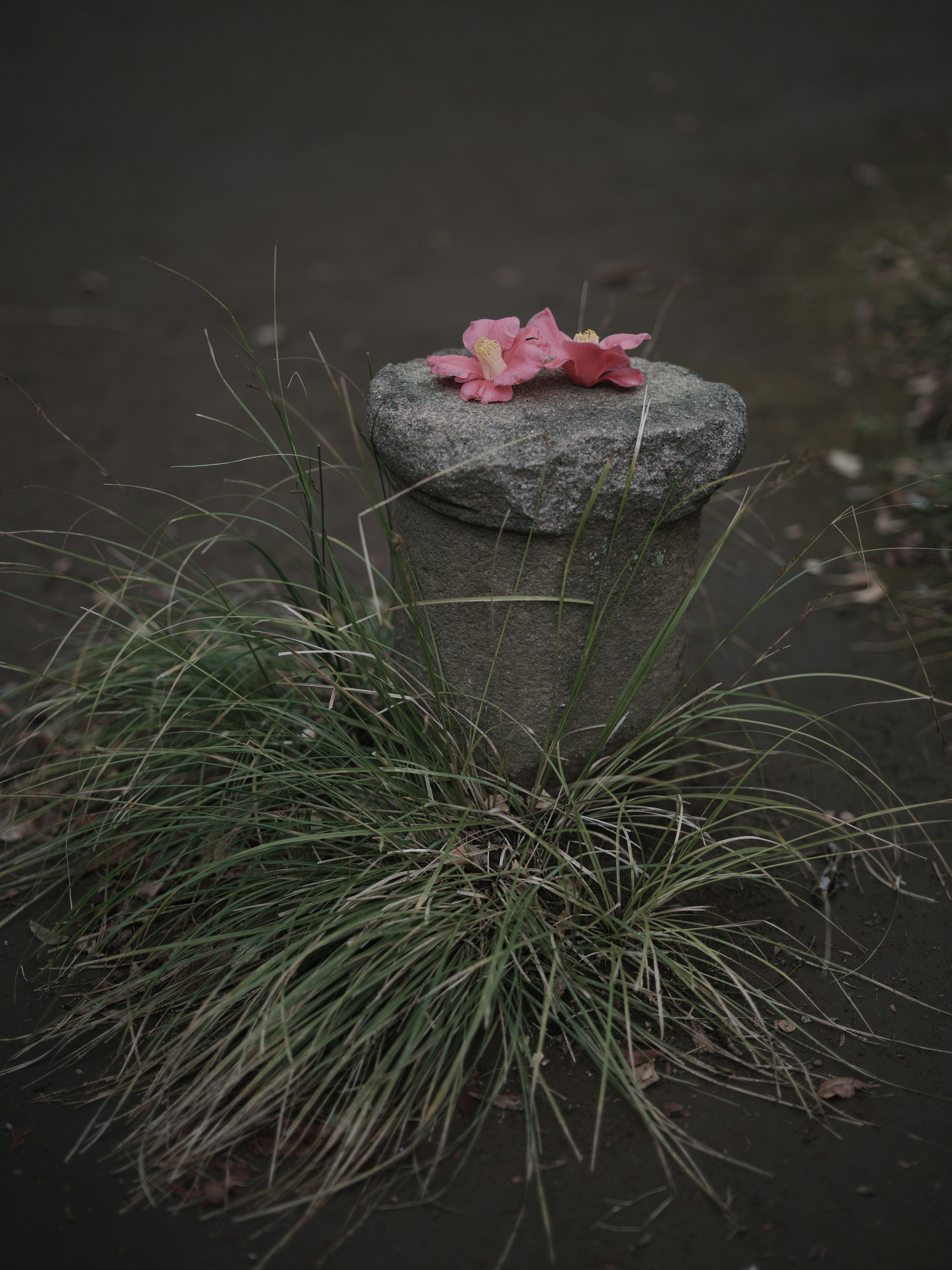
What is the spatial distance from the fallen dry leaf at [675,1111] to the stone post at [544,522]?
27.6 inches

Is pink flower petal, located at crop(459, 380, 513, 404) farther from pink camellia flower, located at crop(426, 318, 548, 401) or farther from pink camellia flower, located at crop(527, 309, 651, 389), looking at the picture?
pink camellia flower, located at crop(527, 309, 651, 389)

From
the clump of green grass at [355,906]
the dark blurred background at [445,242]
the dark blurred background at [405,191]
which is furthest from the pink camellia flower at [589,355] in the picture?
the dark blurred background at [405,191]

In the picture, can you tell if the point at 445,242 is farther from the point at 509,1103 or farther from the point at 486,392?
the point at 509,1103

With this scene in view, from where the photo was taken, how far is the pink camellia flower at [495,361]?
1904 millimetres

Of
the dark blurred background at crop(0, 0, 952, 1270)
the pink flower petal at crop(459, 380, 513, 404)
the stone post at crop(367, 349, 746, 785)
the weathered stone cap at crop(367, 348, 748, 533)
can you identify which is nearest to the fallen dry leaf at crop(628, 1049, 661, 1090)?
the dark blurred background at crop(0, 0, 952, 1270)

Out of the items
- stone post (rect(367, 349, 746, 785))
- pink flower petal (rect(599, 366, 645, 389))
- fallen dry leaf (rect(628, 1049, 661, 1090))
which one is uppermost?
pink flower petal (rect(599, 366, 645, 389))

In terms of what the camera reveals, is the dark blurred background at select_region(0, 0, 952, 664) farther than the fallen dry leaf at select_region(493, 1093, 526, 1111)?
Yes

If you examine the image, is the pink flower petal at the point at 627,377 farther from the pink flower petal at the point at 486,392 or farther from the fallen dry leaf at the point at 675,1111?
the fallen dry leaf at the point at 675,1111

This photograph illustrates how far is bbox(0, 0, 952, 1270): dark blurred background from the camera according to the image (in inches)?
60.9

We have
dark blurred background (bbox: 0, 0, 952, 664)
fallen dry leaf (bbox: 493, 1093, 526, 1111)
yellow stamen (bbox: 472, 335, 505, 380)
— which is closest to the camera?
fallen dry leaf (bbox: 493, 1093, 526, 1111)

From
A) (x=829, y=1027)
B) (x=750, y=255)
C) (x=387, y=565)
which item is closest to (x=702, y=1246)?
(x=829, y=1027)

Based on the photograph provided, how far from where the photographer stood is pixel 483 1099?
165 cm

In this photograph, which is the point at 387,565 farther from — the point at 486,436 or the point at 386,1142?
the point at 386,1142

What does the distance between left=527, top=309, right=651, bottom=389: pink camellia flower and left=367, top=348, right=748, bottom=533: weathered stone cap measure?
4 centimetres
